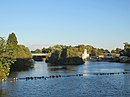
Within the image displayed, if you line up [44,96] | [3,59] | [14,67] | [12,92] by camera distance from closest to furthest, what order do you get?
[44,96]
[12,92]
[3,59]
[14,67]

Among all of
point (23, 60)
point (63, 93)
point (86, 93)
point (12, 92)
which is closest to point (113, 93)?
point (86, 93)

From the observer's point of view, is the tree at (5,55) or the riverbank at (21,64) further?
the riverbank at (21,64)

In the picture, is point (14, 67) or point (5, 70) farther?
point (14, 67)

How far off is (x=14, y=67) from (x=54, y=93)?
87.8 meters

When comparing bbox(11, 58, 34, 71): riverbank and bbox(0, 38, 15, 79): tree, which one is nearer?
bbox(0, 38, 15, 79): tree

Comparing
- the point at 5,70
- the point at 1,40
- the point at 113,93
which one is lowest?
the point at 113,93

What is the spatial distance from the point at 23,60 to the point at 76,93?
100500mm

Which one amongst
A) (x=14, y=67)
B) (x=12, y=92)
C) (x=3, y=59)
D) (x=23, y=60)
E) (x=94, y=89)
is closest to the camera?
(x=12, y=92)

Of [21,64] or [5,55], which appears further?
[21,64]

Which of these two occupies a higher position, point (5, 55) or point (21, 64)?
point (5, 55)

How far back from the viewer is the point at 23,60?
162 m

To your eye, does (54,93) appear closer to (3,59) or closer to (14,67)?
(3,59)

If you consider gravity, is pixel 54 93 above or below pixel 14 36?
below

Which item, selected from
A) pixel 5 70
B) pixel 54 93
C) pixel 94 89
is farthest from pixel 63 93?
pixel 5 70
